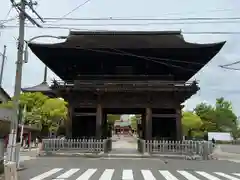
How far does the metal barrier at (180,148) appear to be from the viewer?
23688 mm

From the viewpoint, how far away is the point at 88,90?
26531mm

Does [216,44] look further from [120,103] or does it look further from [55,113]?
[55,113]

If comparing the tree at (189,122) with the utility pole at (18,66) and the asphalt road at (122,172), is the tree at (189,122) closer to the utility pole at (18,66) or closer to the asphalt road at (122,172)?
the asphalt road at (122,172)

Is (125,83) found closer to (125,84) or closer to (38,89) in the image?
(125,84)

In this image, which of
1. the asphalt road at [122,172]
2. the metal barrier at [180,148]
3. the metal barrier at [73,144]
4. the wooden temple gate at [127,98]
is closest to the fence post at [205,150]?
the metal barrier at [180,148]

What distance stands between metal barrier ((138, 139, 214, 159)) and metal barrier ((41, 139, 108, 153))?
12.1 ft

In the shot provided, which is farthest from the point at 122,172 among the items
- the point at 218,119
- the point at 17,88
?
the point at 218,119

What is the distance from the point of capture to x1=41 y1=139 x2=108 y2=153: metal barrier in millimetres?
24547

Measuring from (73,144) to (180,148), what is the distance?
8.16 m

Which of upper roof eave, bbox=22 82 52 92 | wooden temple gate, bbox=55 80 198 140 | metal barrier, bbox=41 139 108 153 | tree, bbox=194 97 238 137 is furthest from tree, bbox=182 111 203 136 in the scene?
metal barrier, bbox=41 139 108 153

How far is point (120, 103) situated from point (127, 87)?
1.76 meters

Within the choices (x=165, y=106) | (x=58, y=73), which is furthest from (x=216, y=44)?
(x=58, y=73)

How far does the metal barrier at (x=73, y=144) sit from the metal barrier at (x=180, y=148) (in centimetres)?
369

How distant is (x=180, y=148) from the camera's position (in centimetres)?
2447
